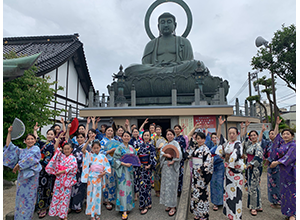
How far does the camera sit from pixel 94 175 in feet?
11.3

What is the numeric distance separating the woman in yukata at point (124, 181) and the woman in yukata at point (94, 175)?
0.21m

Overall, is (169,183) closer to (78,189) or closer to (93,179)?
(93,179)

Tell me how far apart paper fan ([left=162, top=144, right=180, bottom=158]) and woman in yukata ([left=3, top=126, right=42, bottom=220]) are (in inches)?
86.1

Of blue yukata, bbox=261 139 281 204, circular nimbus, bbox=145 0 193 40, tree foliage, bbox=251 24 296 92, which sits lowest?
blue yukata, bbox=261 139 281 204

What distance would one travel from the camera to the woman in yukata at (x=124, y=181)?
348 cm

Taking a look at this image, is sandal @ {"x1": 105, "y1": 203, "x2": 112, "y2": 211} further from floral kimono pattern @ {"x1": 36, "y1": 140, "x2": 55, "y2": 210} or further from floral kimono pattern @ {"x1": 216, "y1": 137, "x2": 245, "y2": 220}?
floral kimono pattern @ {"x1": 216, "y1": 137, "x2": 245, "y2": 220}

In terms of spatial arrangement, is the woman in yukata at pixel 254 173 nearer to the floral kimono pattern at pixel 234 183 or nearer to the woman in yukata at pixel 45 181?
the floral kimono pattern at pixel 234 183

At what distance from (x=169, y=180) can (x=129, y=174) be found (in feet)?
2.42

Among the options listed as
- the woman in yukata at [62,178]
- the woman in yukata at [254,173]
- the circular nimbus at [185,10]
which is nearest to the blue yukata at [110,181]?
the woman in yukata at [62,178]

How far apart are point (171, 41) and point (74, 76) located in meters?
6.70

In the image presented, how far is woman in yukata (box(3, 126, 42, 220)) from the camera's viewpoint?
3211mm

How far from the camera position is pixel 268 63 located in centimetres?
834

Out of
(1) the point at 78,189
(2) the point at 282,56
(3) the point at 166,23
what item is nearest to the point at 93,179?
(1) the point at 78,189

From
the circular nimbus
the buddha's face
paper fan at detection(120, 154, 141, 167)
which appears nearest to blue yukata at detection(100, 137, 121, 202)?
paper fan at detection(120, 154, 141, 167)
